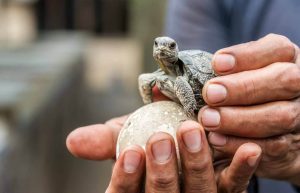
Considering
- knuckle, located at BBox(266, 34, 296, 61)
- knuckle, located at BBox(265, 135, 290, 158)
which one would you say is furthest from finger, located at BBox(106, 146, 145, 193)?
knuckle, located at BBox(266, 34, 296, 61)

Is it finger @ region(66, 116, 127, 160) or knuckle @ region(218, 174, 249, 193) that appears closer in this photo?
knuckle @ region(218, 174, 249, 193)

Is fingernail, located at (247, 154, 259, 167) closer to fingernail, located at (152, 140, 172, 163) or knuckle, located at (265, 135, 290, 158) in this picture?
knuckle, located at (265, 135, 290, 158)

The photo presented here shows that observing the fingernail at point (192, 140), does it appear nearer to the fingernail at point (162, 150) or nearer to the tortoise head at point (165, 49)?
the fingernail at point (162, 150)

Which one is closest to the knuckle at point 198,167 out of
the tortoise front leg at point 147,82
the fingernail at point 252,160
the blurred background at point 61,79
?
the fingernail at point 252,160

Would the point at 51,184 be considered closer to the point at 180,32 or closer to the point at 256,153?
the point at 180,32

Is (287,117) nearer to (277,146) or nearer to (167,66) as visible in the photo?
(277,146)

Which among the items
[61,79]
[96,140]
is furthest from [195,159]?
[61,79]
